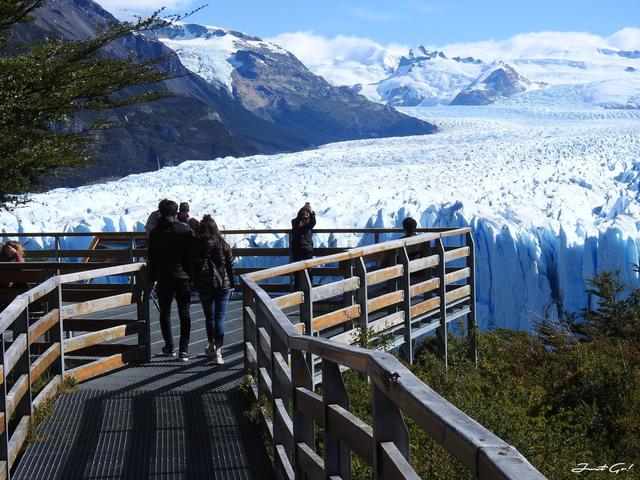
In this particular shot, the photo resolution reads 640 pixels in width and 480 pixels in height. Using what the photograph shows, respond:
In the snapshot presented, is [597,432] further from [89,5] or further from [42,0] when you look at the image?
[89,5]

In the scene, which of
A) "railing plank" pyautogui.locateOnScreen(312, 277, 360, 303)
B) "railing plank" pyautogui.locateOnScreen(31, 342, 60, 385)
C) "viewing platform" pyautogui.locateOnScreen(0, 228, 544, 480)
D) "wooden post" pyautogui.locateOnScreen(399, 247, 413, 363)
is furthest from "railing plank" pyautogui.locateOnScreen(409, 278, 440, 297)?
"railing plank" pyautogui.locateOnScreen(31, 342, 60, 385)

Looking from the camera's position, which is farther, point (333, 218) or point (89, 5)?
point (89, 5)

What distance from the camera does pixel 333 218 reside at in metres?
27.5

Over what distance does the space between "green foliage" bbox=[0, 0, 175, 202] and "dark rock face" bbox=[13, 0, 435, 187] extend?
49.9 metres

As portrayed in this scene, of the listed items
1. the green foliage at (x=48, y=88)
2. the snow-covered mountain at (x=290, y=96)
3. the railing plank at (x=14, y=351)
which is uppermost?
the snow-covered mountain at (x=290, y=96)

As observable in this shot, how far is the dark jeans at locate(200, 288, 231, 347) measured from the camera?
9180 mm

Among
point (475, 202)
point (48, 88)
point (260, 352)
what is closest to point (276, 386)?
point (260, 352)

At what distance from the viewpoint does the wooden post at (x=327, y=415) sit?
13.4 ft

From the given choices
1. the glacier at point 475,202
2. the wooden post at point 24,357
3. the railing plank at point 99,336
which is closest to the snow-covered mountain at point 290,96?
the glacier at point 475,202

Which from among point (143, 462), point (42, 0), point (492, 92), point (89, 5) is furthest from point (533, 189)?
point (492, 92)

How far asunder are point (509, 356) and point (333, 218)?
590 inches

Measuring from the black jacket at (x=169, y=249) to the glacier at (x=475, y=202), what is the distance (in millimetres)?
9248

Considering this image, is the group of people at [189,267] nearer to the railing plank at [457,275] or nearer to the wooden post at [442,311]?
the wooden post at [442,311]

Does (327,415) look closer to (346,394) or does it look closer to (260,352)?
(346,394)
